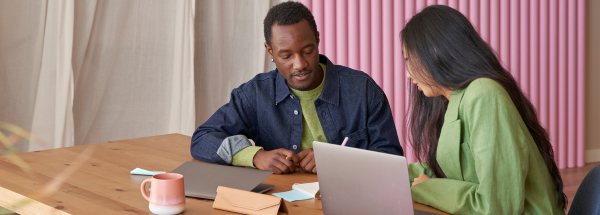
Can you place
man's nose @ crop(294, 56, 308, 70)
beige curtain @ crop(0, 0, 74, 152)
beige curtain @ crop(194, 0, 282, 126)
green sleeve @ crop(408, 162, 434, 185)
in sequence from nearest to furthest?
green sleeve @ crop(408, 162, 434, 185), man's nose @ crop(294, 56, 308, 70), beige curtain @ crop(0, 0, 74, 152), beige curtain @ crop(194, 0, 282, 126)

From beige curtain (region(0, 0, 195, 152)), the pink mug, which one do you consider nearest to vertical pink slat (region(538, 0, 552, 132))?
beige curtain (region(0, 0, 195, 152))

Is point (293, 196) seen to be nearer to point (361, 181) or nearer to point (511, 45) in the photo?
point (361, 181)

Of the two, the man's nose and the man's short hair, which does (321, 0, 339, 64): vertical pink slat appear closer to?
the man's short hair

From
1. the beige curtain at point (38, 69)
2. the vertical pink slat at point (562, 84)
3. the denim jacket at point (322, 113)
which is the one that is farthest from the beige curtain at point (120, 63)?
the vertical pink slat at point (562, 84)

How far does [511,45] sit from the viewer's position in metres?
3.54

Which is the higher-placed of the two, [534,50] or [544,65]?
[534,50]

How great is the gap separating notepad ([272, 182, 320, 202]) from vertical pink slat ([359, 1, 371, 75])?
1.99 meters

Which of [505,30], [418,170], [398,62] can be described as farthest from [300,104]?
[505,30]

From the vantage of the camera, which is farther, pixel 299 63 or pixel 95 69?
pixel 95 69

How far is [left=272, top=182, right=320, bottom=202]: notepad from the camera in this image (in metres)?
1.12

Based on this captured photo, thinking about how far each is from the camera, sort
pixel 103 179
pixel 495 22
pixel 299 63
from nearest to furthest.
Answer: pixel 103 179
pixel 299 63
pixel 495 22

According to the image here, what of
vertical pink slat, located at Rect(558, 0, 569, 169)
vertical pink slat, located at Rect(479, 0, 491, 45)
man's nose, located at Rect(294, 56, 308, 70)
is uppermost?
vertical pink slat, located at Rect(479, 0, 491, 45)

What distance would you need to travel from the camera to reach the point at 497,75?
109 cm

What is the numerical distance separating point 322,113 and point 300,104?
8 cm
